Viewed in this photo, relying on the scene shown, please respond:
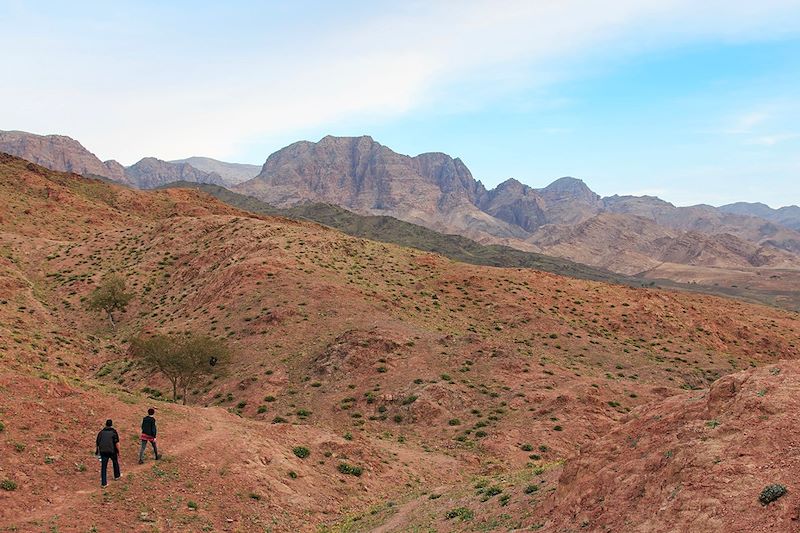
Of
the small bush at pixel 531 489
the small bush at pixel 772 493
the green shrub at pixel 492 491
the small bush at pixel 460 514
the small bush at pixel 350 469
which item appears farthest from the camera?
the small bush at pixel 350 469

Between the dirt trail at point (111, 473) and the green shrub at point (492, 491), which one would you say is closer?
the dirt trail at point (111, 473)

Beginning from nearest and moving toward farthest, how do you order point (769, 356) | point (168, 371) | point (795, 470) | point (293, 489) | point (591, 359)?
point (795, 470), point (293, 489), point (168, 371), point (591, 359), point (769, 356)

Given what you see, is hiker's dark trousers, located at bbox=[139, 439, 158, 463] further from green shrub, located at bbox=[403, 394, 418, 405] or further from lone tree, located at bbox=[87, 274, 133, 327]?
lone tree, located at bbox=[87, 274, 133, 327]

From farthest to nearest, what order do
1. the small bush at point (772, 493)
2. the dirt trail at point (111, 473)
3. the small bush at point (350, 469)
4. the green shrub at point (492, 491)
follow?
the small bush at point (350, 469)
the green shrub at point (492, 491)
the dirt trail at point (111, 473)
the small bush at point (772, 493)

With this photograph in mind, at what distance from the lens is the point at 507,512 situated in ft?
58.0

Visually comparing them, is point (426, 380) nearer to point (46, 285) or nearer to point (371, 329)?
point (371, 329)

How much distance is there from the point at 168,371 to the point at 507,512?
1186 inches

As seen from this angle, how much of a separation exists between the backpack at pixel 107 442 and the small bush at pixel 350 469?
11.5 meters

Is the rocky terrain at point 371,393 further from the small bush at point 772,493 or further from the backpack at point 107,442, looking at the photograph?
the backpack at point 107,442

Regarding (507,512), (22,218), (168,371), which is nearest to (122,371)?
(168,371)

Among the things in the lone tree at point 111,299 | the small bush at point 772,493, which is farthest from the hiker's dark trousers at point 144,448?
the lone tree at point 111,299

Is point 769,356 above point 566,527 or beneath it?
beneath

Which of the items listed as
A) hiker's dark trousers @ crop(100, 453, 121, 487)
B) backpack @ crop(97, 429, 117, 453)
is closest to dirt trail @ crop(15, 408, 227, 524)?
hiker's dark trousers @ crop(100, 453, 121, 487)

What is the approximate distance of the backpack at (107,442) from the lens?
1981 cm
